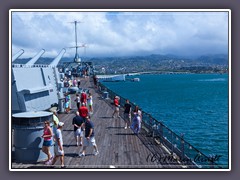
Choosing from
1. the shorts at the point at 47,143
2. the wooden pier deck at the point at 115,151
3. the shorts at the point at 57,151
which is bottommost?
the wooden pier deck at the point at 115,151

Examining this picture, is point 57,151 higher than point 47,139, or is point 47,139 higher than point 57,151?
point 47,139

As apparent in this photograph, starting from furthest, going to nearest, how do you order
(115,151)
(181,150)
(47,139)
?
(115,151)
(181,150)
(47,139)

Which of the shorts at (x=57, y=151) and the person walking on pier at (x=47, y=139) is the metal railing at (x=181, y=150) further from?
the person walking on pier at (x=47, y=139)

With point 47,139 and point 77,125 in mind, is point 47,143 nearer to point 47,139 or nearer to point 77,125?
point 47,139

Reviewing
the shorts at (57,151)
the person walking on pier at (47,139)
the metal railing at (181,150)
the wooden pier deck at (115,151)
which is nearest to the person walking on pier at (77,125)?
the wooden pier deck at (115,151)

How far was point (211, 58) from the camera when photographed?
11.8 m

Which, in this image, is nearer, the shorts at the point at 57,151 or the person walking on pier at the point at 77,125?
the shorts at the point at 57,151

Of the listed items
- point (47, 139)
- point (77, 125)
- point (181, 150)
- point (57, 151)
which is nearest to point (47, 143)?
point (47, 139)

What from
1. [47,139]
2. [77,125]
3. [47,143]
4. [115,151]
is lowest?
[115,151]

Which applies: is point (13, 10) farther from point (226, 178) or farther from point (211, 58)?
point (226, 178)

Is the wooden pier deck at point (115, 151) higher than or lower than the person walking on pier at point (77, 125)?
lower

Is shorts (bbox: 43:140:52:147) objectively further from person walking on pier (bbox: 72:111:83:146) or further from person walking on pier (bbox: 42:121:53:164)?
person walking on pier (bbox: 72:111:83:146)

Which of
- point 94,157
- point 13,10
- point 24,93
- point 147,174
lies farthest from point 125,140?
point 13,10

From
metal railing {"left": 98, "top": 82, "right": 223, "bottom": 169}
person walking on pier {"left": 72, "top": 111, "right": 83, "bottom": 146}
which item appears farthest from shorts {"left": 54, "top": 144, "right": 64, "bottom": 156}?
metal railing {"left": 98, "top": 82, "right": 223, "bottom": 169}
